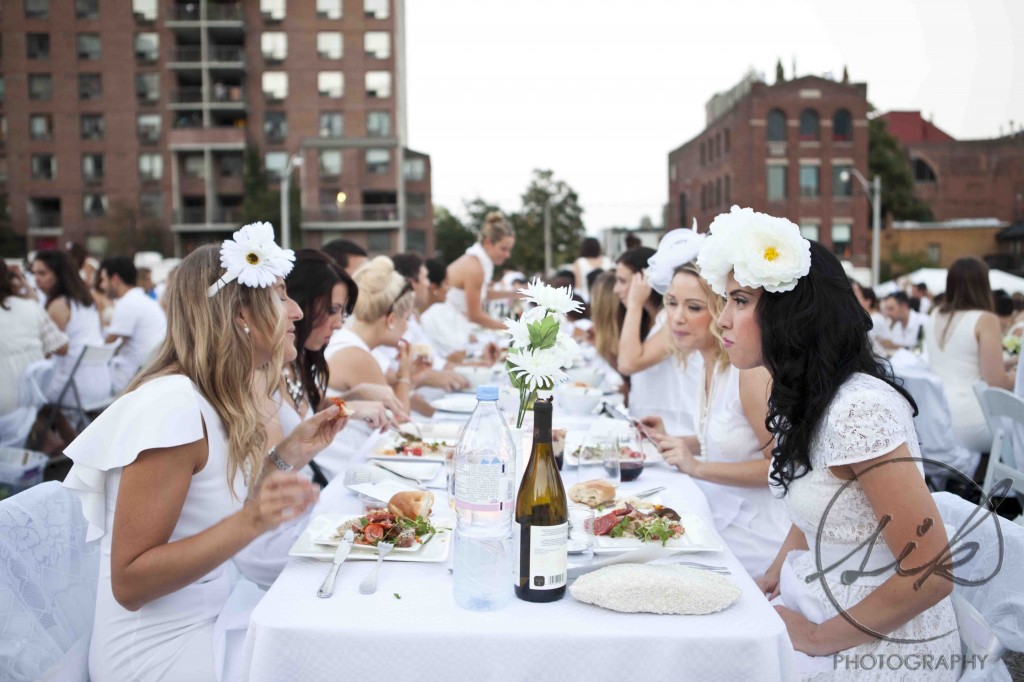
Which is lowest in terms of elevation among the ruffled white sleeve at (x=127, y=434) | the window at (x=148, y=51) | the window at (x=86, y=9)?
the ruffled white sleeve at (x=127, y=434)

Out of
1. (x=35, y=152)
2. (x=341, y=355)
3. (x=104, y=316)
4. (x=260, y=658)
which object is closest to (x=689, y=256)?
(x=341, y=355)

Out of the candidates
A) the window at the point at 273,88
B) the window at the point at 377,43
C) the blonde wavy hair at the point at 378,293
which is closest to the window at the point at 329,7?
the window at the point at 377,43

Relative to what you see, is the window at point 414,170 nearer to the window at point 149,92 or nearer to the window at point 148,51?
the window at point 149,92

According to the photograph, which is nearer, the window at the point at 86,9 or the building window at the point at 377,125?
the window at the point at 86,9

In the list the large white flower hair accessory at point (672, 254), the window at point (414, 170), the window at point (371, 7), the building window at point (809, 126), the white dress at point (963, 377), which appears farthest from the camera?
the window at point (414, 170)

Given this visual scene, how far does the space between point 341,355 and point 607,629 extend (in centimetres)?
267

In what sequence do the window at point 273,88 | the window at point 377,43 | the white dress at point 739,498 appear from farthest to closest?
1. the window at point 273,88
2. the window at point 377,43
3. the white dress at point 739,498

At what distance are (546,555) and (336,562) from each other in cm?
52

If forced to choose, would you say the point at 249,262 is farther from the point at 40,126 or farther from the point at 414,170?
the point at 40,126

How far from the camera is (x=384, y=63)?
44562mm

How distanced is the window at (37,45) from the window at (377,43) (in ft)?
57.4

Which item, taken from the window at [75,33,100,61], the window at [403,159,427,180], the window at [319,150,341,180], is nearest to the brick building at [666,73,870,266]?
the window at [403,159,427,180]

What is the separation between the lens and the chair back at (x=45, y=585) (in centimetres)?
187

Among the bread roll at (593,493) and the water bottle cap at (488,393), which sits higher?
the water bottle cap at (488,393)
